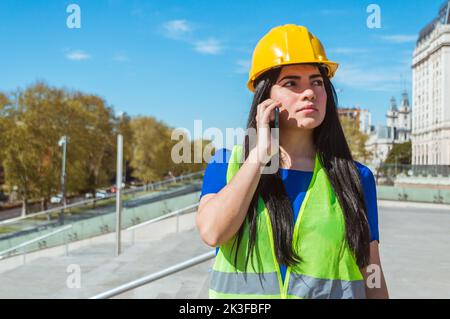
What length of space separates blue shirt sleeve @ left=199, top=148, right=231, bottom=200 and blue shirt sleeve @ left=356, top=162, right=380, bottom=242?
49 cm

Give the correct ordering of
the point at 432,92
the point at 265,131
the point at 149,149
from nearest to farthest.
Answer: the point at 265,131
the point at 149,149
the point at 432,92

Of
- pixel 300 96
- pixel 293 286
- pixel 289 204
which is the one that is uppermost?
pixel 300 96

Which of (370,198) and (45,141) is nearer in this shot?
(370,198)

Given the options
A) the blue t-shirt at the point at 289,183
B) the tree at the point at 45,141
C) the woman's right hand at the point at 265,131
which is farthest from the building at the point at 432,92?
the woman's right hand at the point at 265,131

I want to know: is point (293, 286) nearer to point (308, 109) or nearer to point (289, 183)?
point (289, 183)

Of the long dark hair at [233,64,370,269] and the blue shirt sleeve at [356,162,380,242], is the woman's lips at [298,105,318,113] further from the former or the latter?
the blue shirt sleeve at [356,162,380,242]

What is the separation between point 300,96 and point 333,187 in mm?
315

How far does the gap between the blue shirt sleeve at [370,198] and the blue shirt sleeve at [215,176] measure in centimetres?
49

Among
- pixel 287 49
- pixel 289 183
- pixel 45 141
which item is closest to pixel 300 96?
pixel 287 49

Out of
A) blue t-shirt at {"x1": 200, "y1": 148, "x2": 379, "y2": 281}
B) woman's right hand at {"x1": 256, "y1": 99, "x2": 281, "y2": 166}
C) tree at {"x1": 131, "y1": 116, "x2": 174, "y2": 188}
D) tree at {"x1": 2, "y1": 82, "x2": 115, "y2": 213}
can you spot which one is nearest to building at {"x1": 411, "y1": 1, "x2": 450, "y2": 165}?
tree at {"x1": 131, "y1": 116, "x2": 174, "y2": 188}

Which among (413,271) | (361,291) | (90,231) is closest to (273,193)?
(361,291)

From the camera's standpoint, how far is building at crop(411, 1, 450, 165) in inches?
2911

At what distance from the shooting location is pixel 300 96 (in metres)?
1.59
